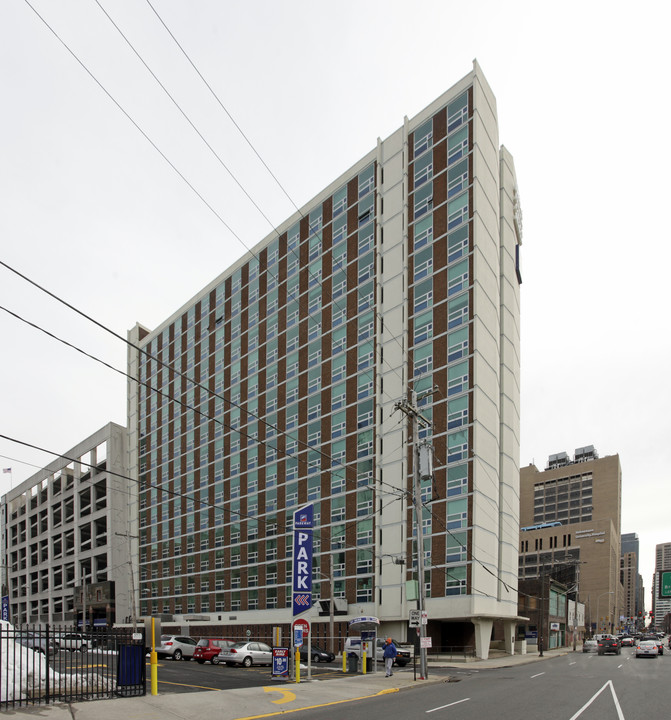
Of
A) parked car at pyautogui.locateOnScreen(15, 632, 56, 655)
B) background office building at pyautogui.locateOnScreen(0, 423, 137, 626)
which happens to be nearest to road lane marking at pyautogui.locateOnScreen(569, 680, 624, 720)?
parked car at pyautogui.locateOnScreen(15, 632, 56, 655)

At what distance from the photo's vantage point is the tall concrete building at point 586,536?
528 ft

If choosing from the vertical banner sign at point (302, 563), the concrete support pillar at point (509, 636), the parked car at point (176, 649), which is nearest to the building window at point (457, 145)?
the vertical banner sign at point (302, 563)

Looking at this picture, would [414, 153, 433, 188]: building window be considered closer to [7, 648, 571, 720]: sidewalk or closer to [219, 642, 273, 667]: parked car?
[219, 642, 273, 667]: parked car

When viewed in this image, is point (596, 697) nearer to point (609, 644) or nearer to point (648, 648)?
point (648, 648)

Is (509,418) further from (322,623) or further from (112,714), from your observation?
(112,714)

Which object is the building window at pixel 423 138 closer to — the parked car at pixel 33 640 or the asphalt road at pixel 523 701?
the asphalt road at pixel 523 701

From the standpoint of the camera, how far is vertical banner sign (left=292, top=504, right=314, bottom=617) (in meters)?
25.5

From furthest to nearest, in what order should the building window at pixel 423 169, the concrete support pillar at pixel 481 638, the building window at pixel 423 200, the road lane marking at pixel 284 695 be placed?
the building window at pixel 423 169, the building window at pixel 423 200, the concrete support pillar at pixel 481 638, the road lane marking at pixel 284 695

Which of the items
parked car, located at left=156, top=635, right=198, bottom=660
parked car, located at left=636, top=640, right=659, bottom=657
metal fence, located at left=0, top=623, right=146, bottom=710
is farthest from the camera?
parked car, located at left=636, top=640, right=659, bottom=657

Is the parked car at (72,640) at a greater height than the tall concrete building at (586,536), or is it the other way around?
the parked car at (72,640)

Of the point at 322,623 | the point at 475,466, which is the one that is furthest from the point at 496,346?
the point at 322,623

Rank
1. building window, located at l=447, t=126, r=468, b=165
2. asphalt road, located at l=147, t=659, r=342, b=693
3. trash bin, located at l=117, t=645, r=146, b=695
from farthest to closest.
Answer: building window, located at l=447, t=126, r=468, b=165, asphalt road, located at l=147, t=659, r=342, b=693, trash bin, located at l=117, t=645, r=146, b=695

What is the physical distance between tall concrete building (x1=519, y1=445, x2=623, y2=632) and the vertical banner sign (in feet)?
399

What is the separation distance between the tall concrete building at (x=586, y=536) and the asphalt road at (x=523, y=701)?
118575 mm
